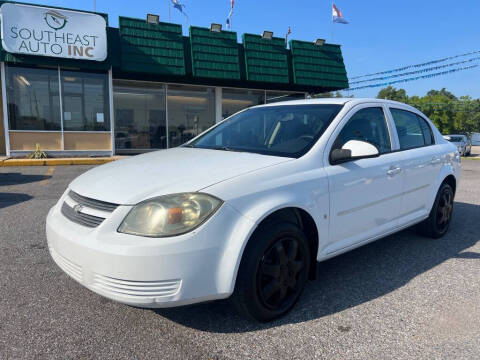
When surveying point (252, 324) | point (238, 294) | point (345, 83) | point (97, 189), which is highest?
point (345, 83)

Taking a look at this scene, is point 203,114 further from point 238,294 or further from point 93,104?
point 238,294

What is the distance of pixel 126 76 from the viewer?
46.5ft

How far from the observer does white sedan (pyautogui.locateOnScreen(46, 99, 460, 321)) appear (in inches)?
82.5

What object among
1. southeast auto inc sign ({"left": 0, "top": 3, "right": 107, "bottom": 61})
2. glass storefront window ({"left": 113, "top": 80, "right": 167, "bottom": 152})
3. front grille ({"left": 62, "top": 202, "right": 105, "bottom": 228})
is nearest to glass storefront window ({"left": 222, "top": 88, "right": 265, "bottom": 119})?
glass storefront window ({"left": 113, "top": 80, "right": 167, "bottom": 152})

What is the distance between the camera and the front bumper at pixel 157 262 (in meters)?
2.05

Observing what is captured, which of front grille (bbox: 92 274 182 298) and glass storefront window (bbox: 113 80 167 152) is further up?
glass storefront window (bbox: 113 80 167 152)

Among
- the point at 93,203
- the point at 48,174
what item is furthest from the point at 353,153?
the point at 48,174

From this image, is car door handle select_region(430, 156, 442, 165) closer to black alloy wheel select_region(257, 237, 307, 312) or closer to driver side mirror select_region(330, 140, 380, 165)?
driver side mirror select_region(330, 140, 380, 165)

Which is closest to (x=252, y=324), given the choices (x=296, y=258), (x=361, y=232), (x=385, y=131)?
(x=296, y=258)

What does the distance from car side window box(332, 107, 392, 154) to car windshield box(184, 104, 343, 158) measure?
171mm

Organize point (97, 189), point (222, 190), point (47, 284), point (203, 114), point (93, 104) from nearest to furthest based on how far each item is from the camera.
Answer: point (222, 190) → point (97, 189) → point (47, 284) → point (93, 104) → point (203, 114)

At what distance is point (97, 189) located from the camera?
7.91ft

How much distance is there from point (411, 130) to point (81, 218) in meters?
3.51

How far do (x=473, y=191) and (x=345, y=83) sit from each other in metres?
9.85
